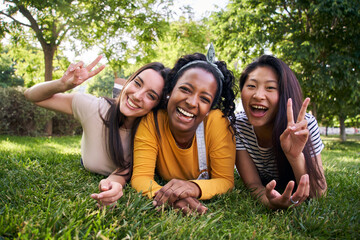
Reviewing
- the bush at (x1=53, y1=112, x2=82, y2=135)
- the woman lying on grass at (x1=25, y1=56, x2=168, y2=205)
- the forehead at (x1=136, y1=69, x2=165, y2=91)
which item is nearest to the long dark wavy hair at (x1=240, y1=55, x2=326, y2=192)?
the forehead at (x1=136, y1=69, x2=165, y2=91)

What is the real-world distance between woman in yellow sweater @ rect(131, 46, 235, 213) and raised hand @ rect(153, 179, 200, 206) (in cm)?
8

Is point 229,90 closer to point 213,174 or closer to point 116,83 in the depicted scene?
point 213,174

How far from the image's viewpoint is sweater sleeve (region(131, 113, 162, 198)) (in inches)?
90.0

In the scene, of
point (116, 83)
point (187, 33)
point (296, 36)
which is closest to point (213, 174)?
point (116, 83)

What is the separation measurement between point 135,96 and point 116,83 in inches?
42.6

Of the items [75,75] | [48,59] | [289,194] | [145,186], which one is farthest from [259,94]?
[48,59]

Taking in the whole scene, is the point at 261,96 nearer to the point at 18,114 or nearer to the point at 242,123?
the point at 242,123

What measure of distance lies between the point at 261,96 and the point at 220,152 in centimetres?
65

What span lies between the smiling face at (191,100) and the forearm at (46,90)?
1082 millimetres

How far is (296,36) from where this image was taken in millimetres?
8859

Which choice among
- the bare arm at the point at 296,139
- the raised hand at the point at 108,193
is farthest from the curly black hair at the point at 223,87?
the raised hand at the point at 108,193

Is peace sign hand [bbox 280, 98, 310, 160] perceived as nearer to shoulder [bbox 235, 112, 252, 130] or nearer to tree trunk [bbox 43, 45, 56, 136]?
shoulder [bbox 235, 112, 252, 130]

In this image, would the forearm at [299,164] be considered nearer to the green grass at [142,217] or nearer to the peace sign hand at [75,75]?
the green grass at [142,217]

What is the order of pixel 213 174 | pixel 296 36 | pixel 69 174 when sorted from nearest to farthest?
pixel 213 174
pixel 69 174
pixel 296 36
